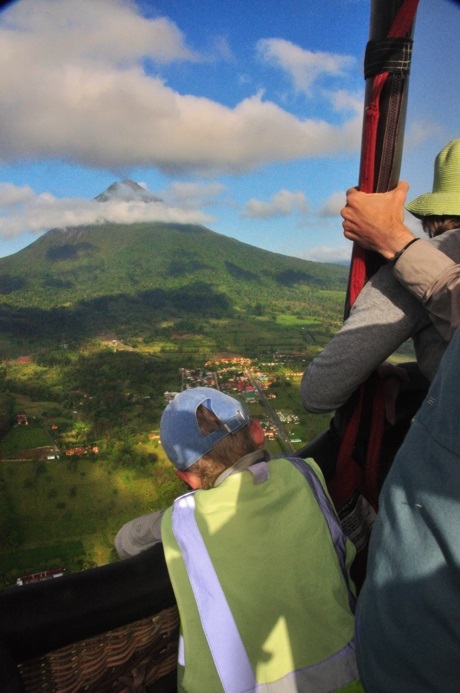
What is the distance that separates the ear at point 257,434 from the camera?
1.39 m

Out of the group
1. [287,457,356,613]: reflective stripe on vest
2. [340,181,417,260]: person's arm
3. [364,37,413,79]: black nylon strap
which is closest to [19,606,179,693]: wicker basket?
[287,457,356,613]: reflective stripe on vest

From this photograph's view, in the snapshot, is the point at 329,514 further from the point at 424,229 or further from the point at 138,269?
the point at 138,269

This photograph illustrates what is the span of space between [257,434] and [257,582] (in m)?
0.45

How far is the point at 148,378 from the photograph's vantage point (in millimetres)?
3133

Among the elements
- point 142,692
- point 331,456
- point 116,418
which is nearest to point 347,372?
point 331,456

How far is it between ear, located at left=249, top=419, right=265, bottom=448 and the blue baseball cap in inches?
1.5

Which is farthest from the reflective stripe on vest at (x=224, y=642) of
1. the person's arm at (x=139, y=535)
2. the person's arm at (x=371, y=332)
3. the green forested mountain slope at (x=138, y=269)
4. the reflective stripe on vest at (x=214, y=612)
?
the green forested mountain slope at (x=138, y=269)

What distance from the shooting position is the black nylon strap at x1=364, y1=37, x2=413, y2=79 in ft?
4.04

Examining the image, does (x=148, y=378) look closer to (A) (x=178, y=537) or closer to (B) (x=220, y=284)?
(A) (x=178, y=537)

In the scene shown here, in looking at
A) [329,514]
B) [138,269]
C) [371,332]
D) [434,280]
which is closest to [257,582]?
[329,514]

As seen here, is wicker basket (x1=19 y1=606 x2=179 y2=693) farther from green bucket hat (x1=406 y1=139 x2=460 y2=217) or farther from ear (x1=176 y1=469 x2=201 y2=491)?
green bucket hat (x1=406 y1=139 x2=460 y2=217)

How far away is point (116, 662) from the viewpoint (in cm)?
110

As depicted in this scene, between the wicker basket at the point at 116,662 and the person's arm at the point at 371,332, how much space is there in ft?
2.48

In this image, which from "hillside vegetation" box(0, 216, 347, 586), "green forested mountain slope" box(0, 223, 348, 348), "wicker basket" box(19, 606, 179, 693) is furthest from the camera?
"green forested mountain slope" box(0, 223, 348, 348)
